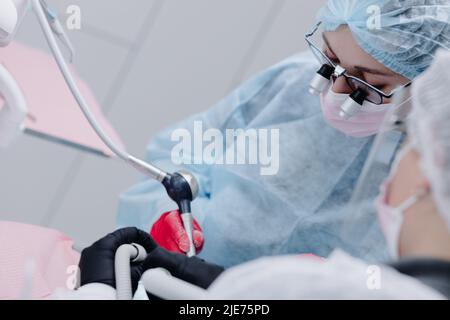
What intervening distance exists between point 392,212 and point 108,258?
46cm

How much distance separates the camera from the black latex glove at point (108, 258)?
0.84 meters

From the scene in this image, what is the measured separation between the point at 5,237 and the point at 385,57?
0.81 meters

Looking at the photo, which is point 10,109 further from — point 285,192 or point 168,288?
point 285,192

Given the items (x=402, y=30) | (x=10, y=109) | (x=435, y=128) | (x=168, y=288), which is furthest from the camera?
(x=402, y=30)

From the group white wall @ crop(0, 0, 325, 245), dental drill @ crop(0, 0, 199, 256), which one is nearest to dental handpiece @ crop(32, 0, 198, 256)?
dental drill @ crop(0, 0, 199, 256)

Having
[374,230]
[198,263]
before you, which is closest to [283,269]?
[374,230]

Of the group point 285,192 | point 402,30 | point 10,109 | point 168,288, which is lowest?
point 285,192

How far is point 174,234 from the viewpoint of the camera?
43.5 inches

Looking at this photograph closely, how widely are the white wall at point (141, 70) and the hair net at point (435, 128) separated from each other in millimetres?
1350

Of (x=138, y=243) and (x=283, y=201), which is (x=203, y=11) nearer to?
(x=283, y=201)

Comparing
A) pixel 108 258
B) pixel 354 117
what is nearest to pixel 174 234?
pixel 108 258

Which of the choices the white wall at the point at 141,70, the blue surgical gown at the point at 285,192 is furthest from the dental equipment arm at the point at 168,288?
the white wall at the point at 141,70

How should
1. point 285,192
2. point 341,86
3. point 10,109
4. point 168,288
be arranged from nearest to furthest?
point 168,288
point 10,109
point 341,86
point 285,192

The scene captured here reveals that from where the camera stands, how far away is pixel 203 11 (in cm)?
201
